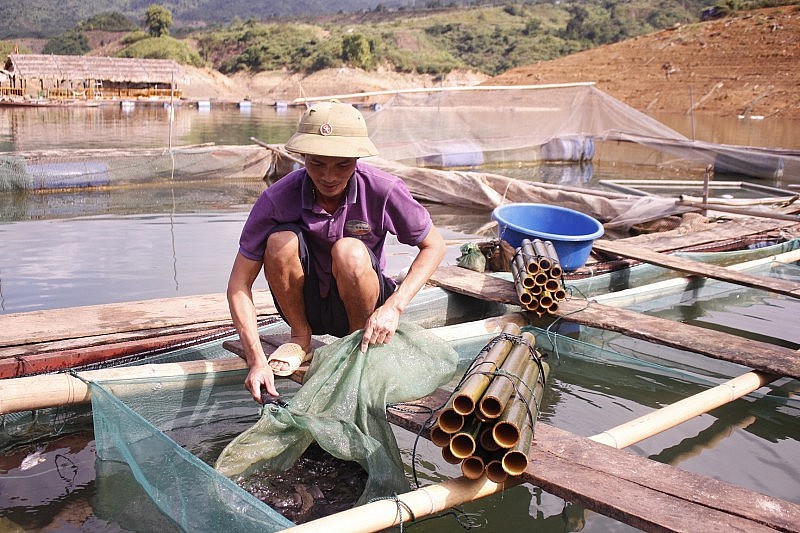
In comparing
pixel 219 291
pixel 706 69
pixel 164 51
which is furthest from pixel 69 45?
pixel 219 291

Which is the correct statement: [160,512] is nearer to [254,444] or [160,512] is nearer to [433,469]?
[254,444]

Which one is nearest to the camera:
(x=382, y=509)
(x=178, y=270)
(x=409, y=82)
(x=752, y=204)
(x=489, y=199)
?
(x=382, y=509)

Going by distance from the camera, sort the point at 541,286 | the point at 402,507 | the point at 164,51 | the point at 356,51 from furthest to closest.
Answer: the point at 164,51 < the point at 356,51 < the point at 541,286 < the point at 402,507

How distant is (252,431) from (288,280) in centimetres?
67

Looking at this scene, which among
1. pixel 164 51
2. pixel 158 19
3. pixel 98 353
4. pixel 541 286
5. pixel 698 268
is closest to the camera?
pixel 98 353

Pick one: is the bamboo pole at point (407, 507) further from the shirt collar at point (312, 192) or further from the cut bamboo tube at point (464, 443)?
the shirt collar at point (312, 192)

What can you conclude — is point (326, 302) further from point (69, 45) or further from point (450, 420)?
point (69, 45)

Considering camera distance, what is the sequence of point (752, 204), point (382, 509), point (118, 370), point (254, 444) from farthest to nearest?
point (752, 204) → point (118, 370) → point (254, 444) → point (382, 509)

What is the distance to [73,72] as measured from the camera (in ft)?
116

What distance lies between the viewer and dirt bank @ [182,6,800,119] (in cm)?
2753

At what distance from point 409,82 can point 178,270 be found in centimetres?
4744

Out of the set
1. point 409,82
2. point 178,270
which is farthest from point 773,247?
point 409,82

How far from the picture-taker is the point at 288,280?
286cm

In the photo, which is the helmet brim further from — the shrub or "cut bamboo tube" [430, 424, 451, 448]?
the shrub
